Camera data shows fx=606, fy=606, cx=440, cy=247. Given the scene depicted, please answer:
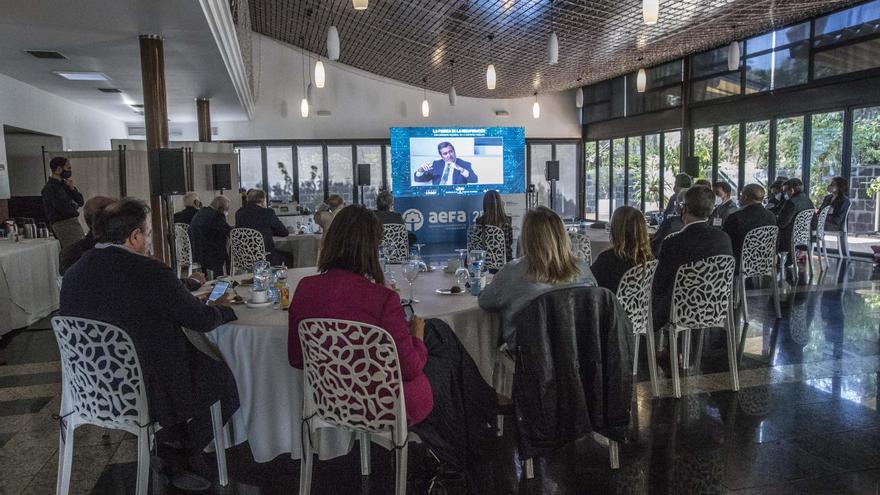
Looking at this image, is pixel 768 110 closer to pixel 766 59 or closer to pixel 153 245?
pixel 766 59

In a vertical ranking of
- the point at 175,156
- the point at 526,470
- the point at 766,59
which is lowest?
the point at 526,470

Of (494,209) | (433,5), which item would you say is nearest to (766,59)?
(433,5)

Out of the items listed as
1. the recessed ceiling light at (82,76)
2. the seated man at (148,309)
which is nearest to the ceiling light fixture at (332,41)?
the recessed ceiling light at (82,76)

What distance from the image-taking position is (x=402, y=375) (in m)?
2.39

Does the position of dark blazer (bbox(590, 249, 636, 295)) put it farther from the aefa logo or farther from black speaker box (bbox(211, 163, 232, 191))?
black speaker box (bbox(211, 163, 232, 191))

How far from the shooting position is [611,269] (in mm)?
3652

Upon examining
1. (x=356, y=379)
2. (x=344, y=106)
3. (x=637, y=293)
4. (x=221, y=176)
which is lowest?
(x=356, y=379)

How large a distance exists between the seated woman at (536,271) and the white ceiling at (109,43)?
12.2 ft

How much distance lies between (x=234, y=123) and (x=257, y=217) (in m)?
8.83

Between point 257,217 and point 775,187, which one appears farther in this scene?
point 775,187

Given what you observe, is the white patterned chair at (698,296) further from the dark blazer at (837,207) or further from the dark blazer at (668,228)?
the dark blazer at (837,207)

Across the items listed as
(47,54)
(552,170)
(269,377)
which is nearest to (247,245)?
(47,54)

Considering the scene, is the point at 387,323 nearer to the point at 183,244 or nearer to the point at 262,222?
the point at 262,222

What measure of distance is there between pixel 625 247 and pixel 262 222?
15.4ft
